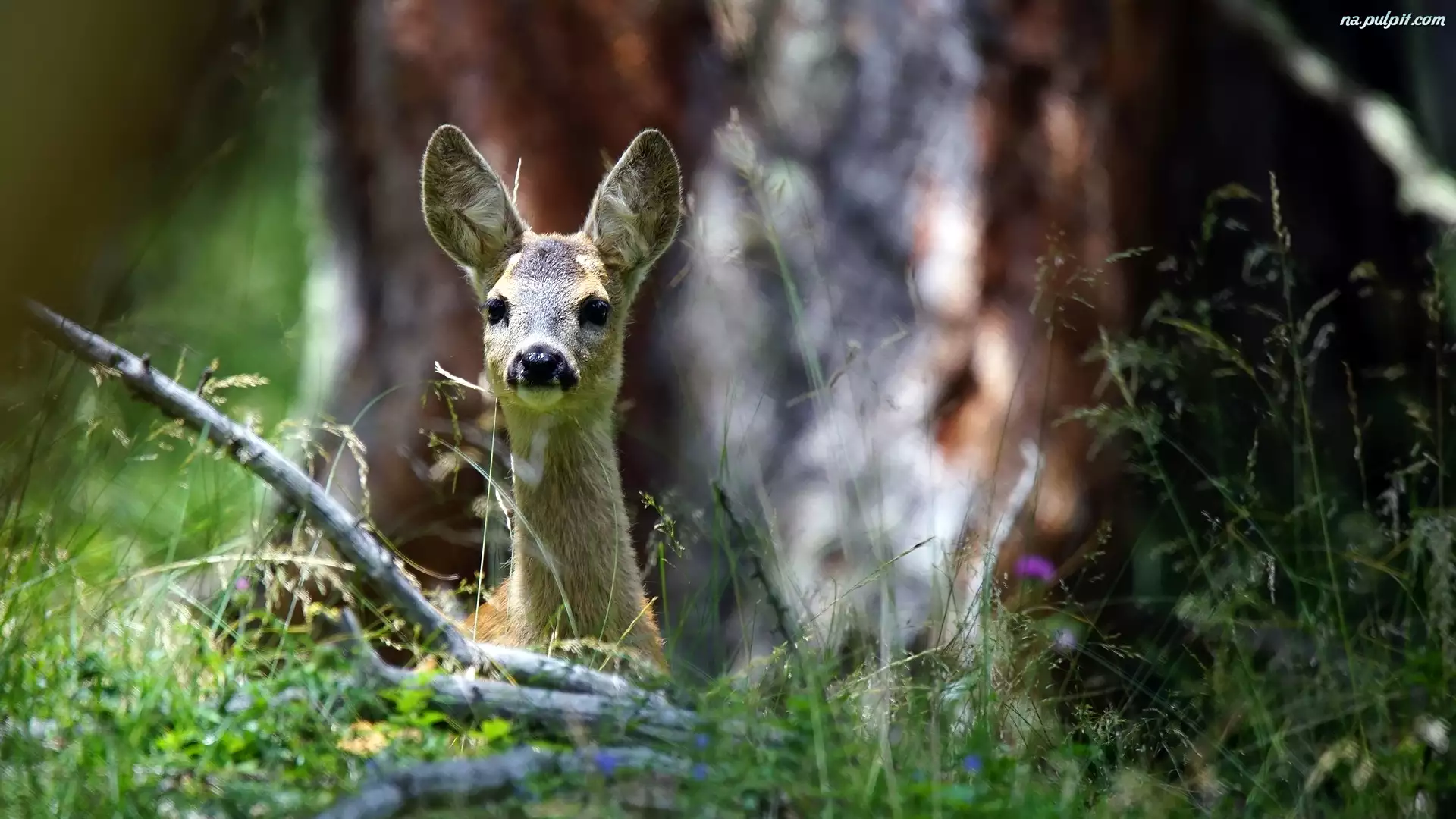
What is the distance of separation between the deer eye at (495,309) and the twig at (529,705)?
1.45m

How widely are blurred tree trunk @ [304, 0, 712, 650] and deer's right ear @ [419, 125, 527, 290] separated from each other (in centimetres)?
214

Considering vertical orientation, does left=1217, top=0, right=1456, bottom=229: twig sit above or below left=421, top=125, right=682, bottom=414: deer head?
above

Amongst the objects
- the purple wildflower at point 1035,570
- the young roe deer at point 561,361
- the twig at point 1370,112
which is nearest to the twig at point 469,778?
the young roe deer at point 561,361

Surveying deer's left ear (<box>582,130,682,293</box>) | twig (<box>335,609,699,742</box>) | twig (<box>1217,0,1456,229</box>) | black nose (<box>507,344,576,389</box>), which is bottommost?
twig (<box>335,609,699,742</box>)

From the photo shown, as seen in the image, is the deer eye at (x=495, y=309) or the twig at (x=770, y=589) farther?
the deer eye at (x=495, y=309)

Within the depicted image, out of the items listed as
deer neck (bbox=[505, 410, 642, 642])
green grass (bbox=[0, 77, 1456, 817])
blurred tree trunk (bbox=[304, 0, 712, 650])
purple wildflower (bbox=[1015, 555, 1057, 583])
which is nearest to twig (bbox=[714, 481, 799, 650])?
green grass (bbox=[0, 77, 1456, 817])

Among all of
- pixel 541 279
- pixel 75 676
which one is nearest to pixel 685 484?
pixel 541 279

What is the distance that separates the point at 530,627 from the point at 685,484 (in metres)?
2.17

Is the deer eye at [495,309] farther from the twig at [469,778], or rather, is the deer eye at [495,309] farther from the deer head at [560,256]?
the twig at [469,778]

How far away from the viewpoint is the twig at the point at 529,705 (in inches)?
121

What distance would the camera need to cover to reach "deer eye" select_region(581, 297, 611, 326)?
4469 millimetres

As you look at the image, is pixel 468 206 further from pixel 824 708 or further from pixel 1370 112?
pixel 1370 112

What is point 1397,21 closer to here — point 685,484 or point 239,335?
point 685,484

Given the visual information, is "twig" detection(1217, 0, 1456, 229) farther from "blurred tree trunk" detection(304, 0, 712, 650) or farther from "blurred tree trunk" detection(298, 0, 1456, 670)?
"blurred tree trunk" detection(304, 0, 712, 650)
